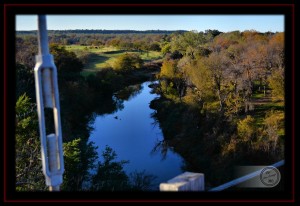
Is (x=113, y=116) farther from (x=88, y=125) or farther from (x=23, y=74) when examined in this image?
(x=23, y=74)

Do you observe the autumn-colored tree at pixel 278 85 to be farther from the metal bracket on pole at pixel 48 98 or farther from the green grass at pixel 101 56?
the metal bracket on pole at pixel 48 98

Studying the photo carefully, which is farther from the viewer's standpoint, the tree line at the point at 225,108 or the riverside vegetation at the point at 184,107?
the tree line at the point at 225,108

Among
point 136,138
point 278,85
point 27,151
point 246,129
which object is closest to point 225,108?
point 278,85

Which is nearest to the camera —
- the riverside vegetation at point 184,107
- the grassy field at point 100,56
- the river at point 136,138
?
the riverside vegetation at point 184,107

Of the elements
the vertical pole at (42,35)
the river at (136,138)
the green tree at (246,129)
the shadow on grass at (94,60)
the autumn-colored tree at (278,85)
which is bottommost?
the river at (136,138)

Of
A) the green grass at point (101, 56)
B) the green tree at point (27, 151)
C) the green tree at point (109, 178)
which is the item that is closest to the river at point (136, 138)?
the green tree at point (109, 178)

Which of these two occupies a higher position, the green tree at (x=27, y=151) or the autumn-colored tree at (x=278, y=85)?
the autumn-colored tree at (x=278, y=85)

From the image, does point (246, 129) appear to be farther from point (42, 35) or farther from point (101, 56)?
point (101, 56)

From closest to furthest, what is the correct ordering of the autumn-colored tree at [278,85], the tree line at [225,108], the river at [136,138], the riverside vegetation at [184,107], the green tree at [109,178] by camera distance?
the green tree at [109,178], the riverside vegetation at [184,107], the tree line at [225,108], the river at [136,138], the autumn-colored tree at [278,85]

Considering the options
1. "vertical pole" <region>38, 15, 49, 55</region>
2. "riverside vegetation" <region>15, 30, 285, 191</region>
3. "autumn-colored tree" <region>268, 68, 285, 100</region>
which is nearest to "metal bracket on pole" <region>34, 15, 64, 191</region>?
"vertical pole" <region>38, 15, 49, 55</region>
